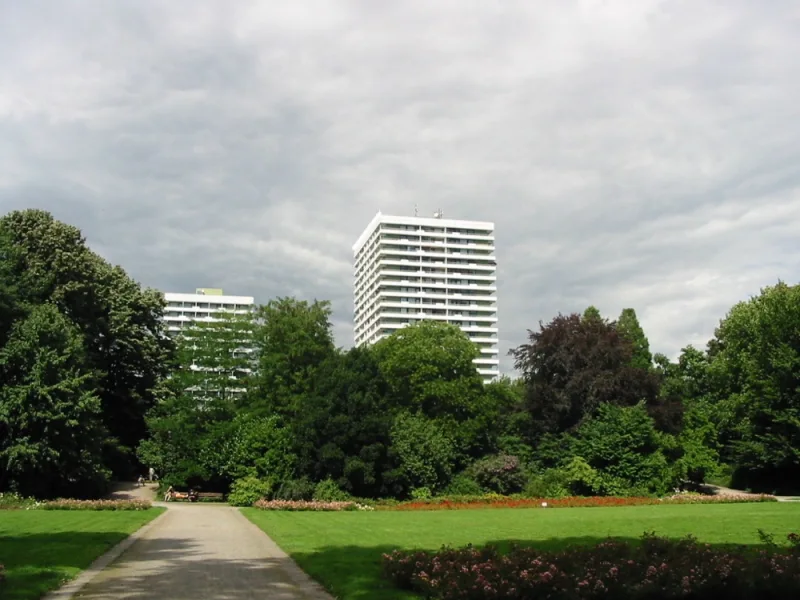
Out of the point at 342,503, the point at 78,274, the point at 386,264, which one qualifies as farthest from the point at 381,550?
the point at 386,264

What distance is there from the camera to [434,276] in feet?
488

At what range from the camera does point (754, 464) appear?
4938 centimetres

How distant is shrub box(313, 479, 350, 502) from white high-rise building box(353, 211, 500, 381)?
104m

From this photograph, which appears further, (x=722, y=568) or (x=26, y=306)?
(x=26, y=306)

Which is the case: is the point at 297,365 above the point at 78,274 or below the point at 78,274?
below

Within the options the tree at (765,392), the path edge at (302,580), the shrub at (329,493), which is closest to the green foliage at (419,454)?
the shrub at (329,493)

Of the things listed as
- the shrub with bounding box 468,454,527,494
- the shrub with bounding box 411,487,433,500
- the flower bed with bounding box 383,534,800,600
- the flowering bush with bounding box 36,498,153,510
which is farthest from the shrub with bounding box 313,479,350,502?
the flower bed with bounding box 383,534,800,600

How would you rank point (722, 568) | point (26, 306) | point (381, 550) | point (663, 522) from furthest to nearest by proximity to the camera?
1. point (26, 306)
2. point (663, 522)
3. point (381, 550)
4. point (722, 568)

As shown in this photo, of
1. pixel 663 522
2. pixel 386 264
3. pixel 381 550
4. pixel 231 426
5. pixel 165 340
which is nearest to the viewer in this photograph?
pixel 381 550

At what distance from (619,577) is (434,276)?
13911cm

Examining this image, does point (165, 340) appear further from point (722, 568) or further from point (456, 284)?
point (456, 284)

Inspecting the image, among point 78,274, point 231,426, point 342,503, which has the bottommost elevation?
point 342,503

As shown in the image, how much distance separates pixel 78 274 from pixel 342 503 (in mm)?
23534

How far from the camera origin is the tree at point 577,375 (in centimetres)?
4838
